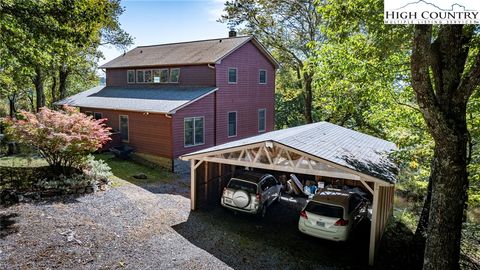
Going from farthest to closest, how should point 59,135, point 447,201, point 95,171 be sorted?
point 95,171 < point 59,135 < point 447,201

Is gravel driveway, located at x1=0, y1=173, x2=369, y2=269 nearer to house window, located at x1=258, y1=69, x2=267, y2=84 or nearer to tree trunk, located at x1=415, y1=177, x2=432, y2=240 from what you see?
tree trunk, located at x1=415, y1=177, x2=432, y2=240


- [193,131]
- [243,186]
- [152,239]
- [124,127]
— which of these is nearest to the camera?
[152,239]

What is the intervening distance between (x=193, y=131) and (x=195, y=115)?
983 mm

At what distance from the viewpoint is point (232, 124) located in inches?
892

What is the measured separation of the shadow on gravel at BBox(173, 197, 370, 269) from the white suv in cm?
49

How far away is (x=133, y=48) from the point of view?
29109 mm

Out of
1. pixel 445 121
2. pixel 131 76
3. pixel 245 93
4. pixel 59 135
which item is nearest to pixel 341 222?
pixel 445 121

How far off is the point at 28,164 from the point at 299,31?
20825 mm

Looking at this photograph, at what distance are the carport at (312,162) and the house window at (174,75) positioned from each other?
10527mm

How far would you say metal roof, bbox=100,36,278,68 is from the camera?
A: 21405 mm

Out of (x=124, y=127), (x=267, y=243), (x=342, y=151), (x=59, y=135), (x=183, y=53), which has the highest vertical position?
(x=183, y=53)

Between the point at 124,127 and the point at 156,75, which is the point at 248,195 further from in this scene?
the point at 156,75

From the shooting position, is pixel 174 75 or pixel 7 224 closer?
pixel 7 224

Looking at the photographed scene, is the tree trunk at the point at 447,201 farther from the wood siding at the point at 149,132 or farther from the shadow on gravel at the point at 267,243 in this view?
the wood siding at the point at 149,132
